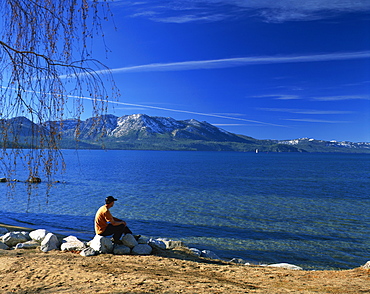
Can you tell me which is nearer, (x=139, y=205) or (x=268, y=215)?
(x=268, y=215)

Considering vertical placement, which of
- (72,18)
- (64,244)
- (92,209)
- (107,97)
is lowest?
(92,209)

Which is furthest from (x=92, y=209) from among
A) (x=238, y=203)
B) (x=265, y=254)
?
(x=265, y=254)

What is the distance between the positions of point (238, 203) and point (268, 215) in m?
6.30

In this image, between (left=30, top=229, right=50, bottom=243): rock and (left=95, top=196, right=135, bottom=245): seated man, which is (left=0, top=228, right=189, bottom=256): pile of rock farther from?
(left=95, top=196, right=135, bottom=245): seated man

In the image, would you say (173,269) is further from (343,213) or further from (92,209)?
(343,213)

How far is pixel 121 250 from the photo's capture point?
1222 cm

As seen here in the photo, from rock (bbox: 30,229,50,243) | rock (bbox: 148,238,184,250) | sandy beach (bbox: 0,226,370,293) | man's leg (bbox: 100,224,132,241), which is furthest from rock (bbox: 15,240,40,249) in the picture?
rock (bbox: 148,238,184,250)

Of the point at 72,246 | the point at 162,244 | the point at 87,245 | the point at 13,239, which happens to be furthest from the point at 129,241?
the point at 13,239

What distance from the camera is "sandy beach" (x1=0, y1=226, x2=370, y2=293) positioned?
25.9 ft

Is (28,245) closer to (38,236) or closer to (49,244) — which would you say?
(38,236)

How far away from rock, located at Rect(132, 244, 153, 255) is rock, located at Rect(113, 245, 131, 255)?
10.3 inches

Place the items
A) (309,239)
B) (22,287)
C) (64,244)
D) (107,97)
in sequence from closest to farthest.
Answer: (107,97) → (22,287) → (64,244) → (309,239)

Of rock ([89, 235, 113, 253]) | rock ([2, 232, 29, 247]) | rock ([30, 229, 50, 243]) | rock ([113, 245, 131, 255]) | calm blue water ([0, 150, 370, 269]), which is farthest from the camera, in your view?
calm blue water ([0, 150, 370, 269])

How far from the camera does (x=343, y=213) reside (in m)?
28.8
